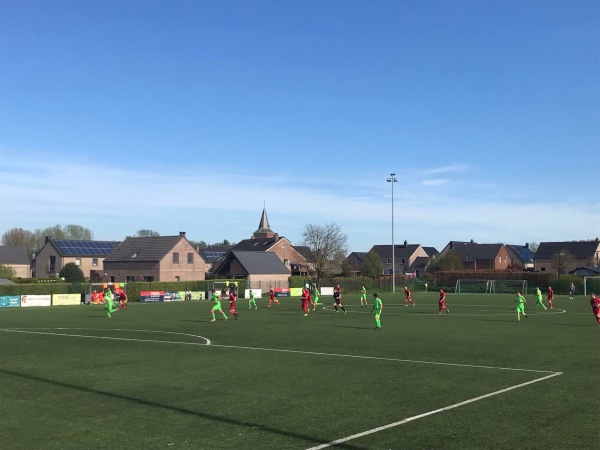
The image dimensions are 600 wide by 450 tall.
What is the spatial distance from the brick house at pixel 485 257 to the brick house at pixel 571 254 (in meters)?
7.74

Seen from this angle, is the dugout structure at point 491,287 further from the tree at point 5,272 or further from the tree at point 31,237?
the tree at point 31,237

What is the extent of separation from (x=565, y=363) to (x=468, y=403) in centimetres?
726

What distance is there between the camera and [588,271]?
9700 centimetres

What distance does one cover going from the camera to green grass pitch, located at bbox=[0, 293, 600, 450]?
10.7m

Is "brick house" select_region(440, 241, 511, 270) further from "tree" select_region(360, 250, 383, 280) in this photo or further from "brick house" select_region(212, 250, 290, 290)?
"brick house" select_region(212, 250, 290, 290)

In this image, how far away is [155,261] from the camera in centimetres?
8912

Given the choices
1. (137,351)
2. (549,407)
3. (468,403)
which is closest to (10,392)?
(137,351)

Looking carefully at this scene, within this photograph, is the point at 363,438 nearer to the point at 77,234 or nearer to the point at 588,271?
the point at 588,271

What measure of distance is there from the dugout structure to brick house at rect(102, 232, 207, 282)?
124 ft

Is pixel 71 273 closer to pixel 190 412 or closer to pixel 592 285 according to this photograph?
pixel 592 285

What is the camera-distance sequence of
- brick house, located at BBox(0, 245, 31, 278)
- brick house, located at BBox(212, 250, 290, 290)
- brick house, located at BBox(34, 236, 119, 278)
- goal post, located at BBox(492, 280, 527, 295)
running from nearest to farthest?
goal post, located at BBox(492, 280, 527, 295)
brick house, located at BBox(212, 250, 290, 290)
brick house, located at BBox(34, 236, 119, 278)
brick house, located at BBox(0, 245, 31, 278)

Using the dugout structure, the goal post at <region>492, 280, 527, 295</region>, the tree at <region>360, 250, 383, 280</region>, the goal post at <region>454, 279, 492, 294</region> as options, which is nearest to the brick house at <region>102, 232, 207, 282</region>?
the tree at <region>360, 250, 383, 280</region>

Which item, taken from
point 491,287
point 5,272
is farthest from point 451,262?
point 5,272

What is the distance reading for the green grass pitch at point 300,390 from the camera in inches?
421
